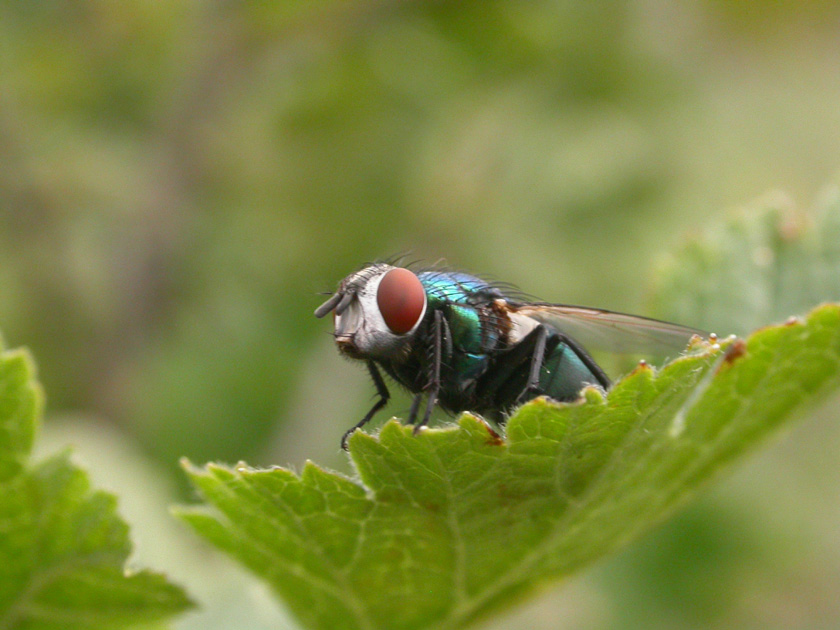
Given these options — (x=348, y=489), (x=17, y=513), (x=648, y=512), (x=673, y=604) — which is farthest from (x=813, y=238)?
(x=673, y=604)

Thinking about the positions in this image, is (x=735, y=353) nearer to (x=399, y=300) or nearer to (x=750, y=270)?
(x=399, y=300)

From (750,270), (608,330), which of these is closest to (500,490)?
(608,330)

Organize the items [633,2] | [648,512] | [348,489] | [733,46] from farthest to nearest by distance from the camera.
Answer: [733,46], [633,2], [648,512], [348,489]

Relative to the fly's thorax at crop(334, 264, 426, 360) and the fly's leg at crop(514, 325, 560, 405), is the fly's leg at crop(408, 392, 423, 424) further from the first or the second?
the fly's leg at crop(514, 325, 560, 405)

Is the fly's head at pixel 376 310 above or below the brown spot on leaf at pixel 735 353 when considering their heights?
below

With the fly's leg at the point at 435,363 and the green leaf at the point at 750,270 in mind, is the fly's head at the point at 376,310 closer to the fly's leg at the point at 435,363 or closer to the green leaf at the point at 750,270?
the fly's leg at the point at 435,363

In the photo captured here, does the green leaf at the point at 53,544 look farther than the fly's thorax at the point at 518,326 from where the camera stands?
No

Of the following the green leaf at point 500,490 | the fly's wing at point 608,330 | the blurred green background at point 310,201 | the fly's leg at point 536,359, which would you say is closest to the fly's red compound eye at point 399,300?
the fly's leg at point 536,359

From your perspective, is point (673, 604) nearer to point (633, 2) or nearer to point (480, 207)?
point (480, 207)
